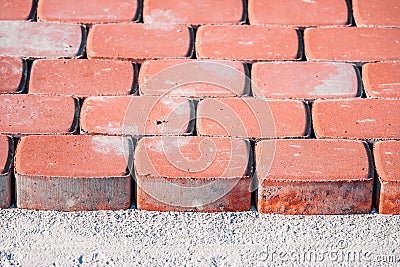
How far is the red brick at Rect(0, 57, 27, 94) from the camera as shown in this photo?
1242mm

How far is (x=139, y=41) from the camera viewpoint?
131cm

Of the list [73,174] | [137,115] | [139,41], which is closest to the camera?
[73,174]

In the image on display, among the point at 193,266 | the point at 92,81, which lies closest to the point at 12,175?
the point at 92,81

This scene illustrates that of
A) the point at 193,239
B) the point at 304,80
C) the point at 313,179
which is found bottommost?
the point at 193,239

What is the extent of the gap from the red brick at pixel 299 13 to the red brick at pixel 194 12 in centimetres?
4

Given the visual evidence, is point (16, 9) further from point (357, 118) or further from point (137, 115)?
point (357, 118)

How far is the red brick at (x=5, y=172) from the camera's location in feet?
3.65

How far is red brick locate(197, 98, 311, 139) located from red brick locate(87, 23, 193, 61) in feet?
0.50

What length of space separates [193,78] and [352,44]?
13.5 inches

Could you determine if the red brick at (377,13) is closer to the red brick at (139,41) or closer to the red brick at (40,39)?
the red brick at (139,41)

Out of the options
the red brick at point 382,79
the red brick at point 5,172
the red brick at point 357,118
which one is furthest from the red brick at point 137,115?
the red brick at point 382,79

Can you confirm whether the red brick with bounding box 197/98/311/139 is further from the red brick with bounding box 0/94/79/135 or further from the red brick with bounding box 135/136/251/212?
the red brick with bounding box 0/94/79/135

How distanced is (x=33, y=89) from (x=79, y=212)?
27 cm

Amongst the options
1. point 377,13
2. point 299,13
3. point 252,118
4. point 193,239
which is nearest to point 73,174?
point 193,239
